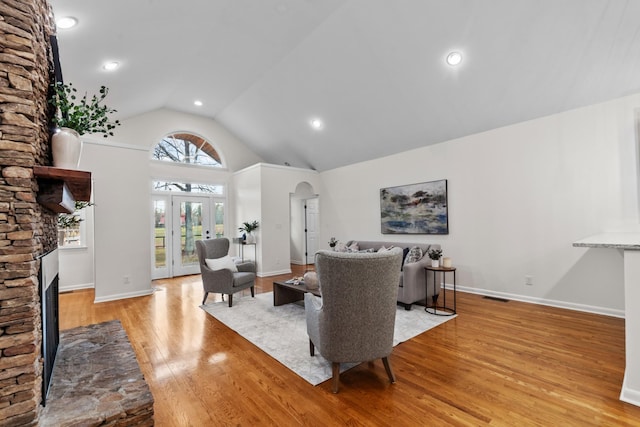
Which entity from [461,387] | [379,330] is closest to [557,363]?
[461,387]

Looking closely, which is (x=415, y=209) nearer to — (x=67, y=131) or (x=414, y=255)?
(x=414, y=255)

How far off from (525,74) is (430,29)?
1.41m

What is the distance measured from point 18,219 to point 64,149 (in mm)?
539

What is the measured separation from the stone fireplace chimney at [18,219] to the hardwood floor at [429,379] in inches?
33.3

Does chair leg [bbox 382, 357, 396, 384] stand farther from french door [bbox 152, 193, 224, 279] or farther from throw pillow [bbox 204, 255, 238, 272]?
french door [bbox 152, 193, 224, 279]

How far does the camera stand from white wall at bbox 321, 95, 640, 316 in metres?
3.72

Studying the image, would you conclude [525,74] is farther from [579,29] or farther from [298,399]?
[298,399]

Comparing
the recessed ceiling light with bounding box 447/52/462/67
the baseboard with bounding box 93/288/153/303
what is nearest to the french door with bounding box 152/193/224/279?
the baseboard with bounding box 93/288/153/303

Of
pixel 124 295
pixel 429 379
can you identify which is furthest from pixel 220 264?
pixel 429 379

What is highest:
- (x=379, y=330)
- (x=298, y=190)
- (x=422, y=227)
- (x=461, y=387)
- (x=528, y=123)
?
(x=528, y=123)

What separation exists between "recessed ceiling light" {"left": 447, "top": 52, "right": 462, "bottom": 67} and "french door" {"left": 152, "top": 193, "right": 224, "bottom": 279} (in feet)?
20.5

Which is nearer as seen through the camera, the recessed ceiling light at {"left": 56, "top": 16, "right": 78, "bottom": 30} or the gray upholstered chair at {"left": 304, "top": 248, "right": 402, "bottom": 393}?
the gray upholstered chair at {"left": 304, "top": 248, "right": 402, "bottom": 393}

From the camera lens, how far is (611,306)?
373 centimetres

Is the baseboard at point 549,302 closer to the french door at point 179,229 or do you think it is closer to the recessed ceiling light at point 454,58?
the recessed ceiling light at point 454,58
